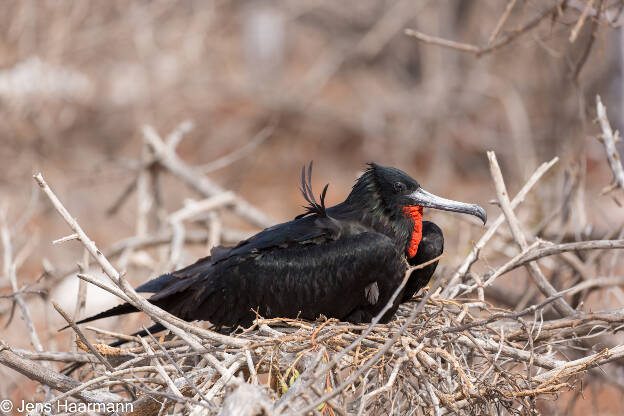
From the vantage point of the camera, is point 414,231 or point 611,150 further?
point 611,150

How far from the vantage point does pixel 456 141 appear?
11797 millimetres

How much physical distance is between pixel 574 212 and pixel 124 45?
741 cm

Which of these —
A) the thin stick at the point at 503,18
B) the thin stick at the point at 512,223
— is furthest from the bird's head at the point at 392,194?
the thin stick at the point at 503,18

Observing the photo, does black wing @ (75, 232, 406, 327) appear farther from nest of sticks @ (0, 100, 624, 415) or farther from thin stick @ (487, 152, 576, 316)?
thin stick @ (487, 152, 576, 316)

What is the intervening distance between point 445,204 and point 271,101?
9.16 meters

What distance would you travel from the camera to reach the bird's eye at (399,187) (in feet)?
9.75

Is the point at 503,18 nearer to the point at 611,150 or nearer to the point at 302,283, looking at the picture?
the point at 611,150

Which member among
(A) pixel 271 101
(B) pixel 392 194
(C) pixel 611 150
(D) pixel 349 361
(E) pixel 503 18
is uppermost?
(A) pixel 271 101

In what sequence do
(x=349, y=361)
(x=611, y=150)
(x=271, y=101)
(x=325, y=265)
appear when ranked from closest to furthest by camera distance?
(x=349, y=361) < (x=325, y=265) < (x=611, y=150) < (x=271, y=101)

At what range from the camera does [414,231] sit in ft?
9.65

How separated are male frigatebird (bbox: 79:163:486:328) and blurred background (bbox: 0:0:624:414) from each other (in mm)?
2184

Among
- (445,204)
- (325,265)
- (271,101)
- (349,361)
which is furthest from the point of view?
Answer: (271,101)

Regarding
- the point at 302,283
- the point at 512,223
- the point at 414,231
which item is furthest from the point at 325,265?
the point at 512,223

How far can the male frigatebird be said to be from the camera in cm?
274
